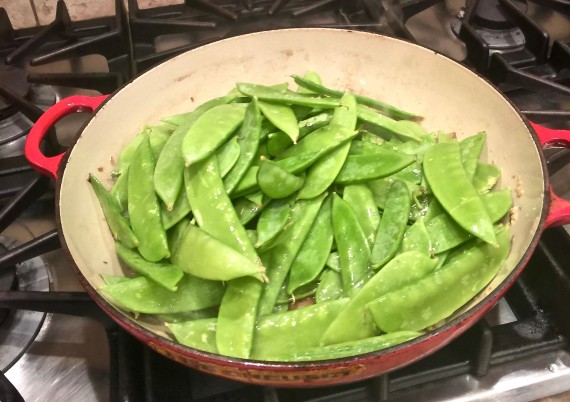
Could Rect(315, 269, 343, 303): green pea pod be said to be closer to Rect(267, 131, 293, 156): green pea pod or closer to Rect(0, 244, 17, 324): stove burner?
Rect(267, 131, 293, 156): green pea pod

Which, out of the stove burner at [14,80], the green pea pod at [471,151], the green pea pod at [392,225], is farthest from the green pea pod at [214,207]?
the stove burner at [14,80]

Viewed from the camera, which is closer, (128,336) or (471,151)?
(128,336)

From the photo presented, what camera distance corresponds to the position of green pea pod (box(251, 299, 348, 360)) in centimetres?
82

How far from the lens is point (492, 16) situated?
1.42 metres

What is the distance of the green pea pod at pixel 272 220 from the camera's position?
0.90 metres

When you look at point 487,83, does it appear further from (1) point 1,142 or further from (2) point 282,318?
(1) point 1,142

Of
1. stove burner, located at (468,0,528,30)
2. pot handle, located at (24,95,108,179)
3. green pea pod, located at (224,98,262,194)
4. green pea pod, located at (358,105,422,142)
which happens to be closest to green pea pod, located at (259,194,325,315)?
green pea pod, located at (224,98,262,194)

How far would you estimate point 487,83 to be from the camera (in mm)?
1049

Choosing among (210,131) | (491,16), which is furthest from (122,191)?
(491,16)

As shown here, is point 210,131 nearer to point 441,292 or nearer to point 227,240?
point 227,240

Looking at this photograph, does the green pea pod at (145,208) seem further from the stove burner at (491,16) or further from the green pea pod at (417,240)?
the stove burner at (491,16)

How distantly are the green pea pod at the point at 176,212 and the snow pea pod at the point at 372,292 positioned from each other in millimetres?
316

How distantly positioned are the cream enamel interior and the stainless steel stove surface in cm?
9

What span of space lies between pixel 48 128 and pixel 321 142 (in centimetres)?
50
